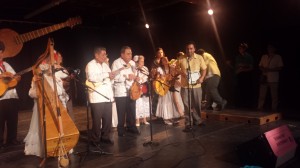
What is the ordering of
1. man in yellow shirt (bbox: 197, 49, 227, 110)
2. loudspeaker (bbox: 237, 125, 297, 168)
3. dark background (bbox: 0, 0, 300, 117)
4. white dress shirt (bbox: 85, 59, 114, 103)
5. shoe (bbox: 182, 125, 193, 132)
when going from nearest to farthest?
1. loudspeaker (bbox: 237, 125, 297, 168)
2. white dress shirt (bbox: 85, 59, 114, 103)
3. shoe (bbox: 182, 125, 193, 132)
4. man in yellow shirt (bbox: 197, 49, 227, 110)
5. dark background (bbox: 0, 0, 300, 117)

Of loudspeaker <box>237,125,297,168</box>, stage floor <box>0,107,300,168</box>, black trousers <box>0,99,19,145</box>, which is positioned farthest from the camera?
black trousers <box>0,99,19,145</box>

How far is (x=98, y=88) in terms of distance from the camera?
500 centimetres

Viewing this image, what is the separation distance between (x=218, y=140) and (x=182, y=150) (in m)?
0.86

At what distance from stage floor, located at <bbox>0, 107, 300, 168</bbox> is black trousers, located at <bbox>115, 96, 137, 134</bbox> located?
18 centimetres

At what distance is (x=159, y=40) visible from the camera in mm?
10914

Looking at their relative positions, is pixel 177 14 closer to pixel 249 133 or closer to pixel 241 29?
pixel 241 29

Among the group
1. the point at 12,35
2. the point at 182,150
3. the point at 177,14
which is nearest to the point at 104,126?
the point at 182,150

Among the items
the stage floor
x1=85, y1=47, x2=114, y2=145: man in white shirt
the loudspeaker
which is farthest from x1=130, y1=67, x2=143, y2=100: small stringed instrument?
the loudspeaker

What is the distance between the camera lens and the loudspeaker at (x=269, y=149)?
362 cm

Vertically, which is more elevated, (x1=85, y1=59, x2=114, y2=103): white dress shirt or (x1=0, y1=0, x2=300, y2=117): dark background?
(x1=0, y1=0, x2=300, y2=117): dark background

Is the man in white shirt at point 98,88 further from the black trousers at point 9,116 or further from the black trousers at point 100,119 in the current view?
the black trousers at point 9,116

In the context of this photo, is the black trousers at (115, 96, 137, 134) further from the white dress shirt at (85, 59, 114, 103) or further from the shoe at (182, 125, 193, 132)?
the shoe at (182, 125, 193, 132)

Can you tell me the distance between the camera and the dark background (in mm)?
7957

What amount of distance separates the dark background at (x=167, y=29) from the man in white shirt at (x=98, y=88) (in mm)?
2567
